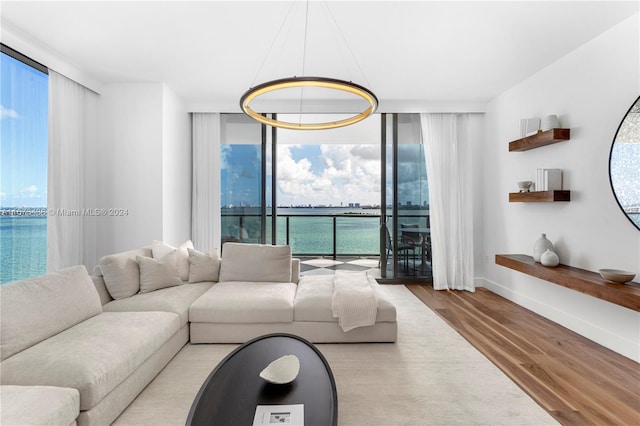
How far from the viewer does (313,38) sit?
10.0ft

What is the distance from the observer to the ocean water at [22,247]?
10.1 ft

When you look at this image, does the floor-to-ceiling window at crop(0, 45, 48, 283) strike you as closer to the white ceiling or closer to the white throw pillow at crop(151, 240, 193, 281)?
the white ceiling

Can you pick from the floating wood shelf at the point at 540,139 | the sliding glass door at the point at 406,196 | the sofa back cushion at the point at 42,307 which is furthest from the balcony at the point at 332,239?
the sofa back cushion at the point at 42,307

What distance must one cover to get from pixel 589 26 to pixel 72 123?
5409mm

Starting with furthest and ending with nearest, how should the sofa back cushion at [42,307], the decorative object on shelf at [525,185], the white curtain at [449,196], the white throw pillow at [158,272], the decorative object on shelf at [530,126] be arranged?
the white curtain at [449,196], the decorative object on shelf at [525,185], the decorative object on shelf at [530,126], the white throw pillow at [158,272], the sofa back cushion at [42,307]

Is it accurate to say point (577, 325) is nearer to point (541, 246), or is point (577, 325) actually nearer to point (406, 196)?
point (541, 246)

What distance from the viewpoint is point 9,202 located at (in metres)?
3.06

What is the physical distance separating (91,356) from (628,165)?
4117mm

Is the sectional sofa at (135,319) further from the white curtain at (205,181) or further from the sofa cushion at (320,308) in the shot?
the white curtain at (205,181)

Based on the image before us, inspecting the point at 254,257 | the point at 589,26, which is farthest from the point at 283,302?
the point at 589,26

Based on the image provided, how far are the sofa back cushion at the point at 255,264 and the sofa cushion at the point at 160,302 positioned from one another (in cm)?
51

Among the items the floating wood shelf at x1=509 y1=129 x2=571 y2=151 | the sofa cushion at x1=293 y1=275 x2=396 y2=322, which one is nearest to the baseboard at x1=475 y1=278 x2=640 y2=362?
the floating wood shelf at x1=509 y1=129 x2=571 y2=151

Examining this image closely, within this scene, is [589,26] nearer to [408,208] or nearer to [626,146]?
[626,146]

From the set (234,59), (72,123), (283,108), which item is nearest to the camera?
(234,59)
